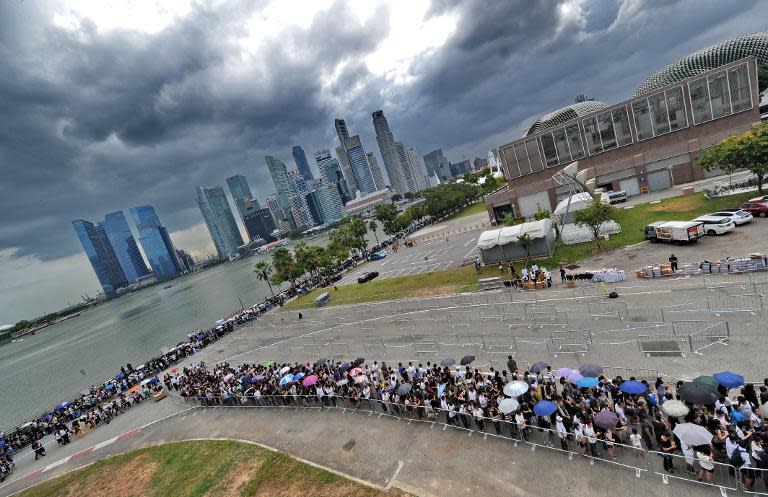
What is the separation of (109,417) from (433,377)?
3270cm

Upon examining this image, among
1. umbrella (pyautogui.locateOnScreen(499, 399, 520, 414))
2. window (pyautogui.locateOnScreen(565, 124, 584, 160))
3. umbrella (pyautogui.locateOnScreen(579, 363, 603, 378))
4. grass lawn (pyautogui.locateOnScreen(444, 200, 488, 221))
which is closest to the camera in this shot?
umbrella (pyautogui.locateOnScreen(499, 399, 520, 414))

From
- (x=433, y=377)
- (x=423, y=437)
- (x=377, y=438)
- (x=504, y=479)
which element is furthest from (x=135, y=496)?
(x=504, y=479)

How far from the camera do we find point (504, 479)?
12812 millimetres

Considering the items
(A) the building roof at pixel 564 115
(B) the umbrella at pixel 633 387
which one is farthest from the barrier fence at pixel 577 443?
(A) the building roof at pixel 564 115

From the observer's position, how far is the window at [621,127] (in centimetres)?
6844

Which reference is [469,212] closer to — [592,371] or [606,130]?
[606,130]

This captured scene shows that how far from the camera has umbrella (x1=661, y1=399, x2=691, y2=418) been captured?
11266 millimetres

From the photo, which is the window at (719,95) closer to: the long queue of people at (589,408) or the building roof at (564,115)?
the building roof at (564,115)

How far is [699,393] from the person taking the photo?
11516 mm

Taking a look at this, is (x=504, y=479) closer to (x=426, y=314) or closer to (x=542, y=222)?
(x=426, y=314)

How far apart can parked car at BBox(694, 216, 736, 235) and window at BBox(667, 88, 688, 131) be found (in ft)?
143

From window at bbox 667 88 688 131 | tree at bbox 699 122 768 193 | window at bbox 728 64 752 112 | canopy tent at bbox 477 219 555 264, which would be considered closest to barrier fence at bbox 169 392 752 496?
canopy tent at bbox 477 219 555 264

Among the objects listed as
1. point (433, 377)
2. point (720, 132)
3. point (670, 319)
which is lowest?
point (670, 319)

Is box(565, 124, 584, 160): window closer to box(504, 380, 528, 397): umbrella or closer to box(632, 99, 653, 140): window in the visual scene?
box(632, 99, 653, 140): window
